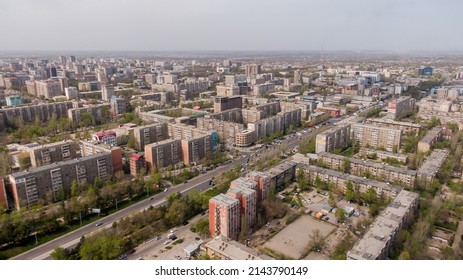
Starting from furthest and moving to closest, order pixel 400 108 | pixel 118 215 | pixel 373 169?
1. pixel 400 108
2. pixel 373 169
3. pixel 118 215

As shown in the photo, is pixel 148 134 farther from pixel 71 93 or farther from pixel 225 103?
pixel 71 93

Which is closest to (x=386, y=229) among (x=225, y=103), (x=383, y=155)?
(x=383, y=155)

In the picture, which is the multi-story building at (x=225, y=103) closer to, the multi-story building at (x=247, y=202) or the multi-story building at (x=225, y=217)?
the multi-story building at (x=247, y=202)

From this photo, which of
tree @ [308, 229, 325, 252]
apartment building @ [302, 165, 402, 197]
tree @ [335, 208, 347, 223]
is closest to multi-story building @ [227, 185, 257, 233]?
tree @ [308, 229, 325, 252]

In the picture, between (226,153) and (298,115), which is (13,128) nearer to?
(226,153)

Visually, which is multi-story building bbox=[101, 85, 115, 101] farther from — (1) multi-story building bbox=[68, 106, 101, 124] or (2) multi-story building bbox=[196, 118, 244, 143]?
(2) multi-story building bbox=[196, 118, 244, 143]
